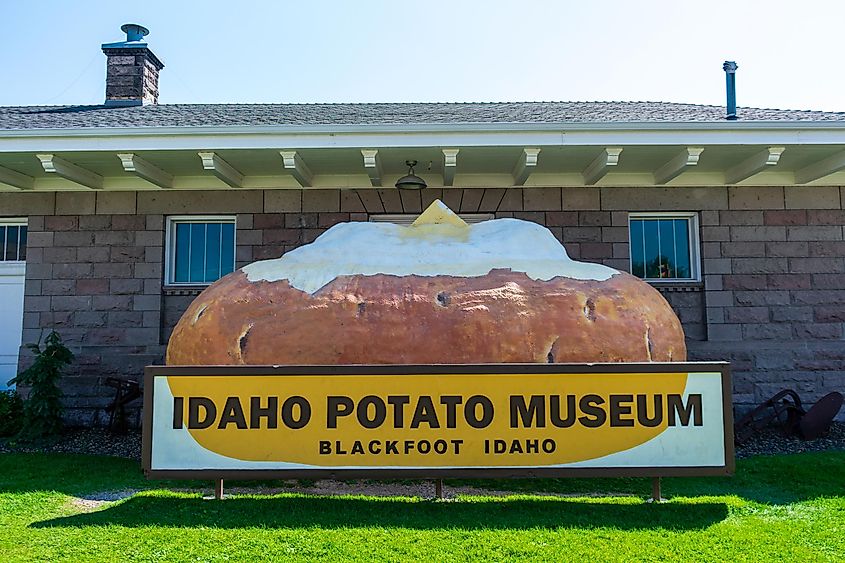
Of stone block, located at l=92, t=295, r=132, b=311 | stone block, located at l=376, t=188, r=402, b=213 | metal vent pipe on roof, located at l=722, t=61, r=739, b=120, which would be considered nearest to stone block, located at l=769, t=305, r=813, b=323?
metal vent pipe on roof, located at l=722, t=61, r=739, b=120

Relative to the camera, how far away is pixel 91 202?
26.7ft

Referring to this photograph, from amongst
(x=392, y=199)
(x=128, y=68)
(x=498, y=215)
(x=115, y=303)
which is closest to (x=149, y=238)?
(x=115, y=303)

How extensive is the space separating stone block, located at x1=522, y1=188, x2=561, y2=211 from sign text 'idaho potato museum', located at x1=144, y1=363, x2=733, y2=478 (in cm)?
396

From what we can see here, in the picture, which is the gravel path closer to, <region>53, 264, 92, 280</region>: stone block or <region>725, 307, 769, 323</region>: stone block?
<region>725, 307, 769, 323</region>: stone block

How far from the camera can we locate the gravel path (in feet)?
21.7

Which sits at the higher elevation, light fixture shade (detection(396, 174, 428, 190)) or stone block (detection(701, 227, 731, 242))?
light fixture shade (detection(396, 174, 428, 190))

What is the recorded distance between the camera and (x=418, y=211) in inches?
319

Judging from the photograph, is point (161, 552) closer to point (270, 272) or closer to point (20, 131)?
point (270, 272)

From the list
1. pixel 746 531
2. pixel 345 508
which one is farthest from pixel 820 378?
pixel 345 508

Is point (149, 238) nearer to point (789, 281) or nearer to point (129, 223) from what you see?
point (129, 223)

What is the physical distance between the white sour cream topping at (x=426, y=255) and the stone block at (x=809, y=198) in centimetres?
425

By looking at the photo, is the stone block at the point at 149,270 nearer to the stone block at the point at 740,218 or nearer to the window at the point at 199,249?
the window at the point at 199,249

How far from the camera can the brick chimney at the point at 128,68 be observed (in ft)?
32.1

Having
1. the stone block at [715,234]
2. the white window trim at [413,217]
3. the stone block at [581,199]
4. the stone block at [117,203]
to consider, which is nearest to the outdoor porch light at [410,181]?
the white window trim at [413,217]
